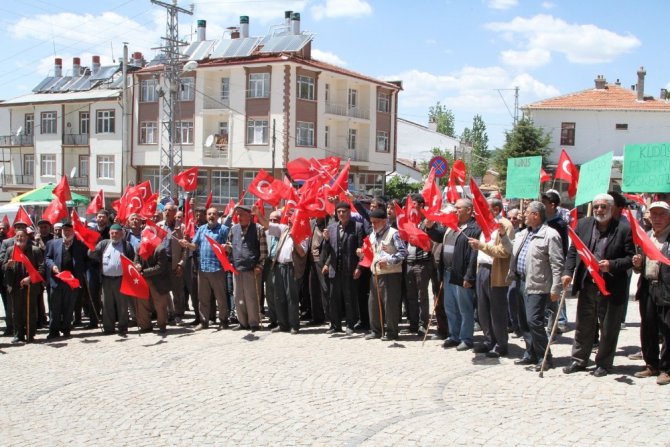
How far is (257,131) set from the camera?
151ft

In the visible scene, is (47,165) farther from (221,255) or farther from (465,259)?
(465,259)

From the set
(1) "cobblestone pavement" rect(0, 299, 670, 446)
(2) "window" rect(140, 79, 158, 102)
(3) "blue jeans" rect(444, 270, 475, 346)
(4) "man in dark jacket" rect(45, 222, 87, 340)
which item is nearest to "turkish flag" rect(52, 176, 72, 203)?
(4) "man in dark jacket" rect(45, 222, 87, 340)

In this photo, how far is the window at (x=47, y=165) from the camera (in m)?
57.2

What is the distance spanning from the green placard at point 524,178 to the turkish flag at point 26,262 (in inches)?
302

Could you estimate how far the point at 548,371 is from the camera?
8.21 metres

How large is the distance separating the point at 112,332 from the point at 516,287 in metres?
6.76

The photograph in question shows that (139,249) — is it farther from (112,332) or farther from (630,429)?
(630,429)

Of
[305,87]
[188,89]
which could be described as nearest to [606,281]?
[305,87]

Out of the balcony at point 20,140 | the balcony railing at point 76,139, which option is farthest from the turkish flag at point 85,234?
the balcony at point 20,140

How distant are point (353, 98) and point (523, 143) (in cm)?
1226

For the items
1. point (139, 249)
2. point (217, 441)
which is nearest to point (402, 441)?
point (217, 441)

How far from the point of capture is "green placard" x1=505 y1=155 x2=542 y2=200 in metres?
11.4

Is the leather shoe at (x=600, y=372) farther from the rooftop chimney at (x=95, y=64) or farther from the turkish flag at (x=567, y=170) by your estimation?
the rooftop chimney at (x=95, y=64)

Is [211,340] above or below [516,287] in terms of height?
below
